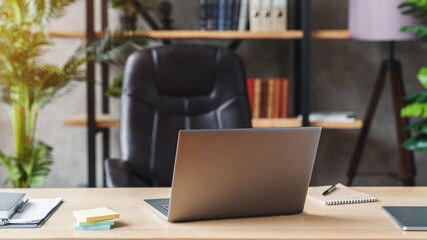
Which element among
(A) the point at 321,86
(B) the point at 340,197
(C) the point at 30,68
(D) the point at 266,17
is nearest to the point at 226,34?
(D) the point at 266,17

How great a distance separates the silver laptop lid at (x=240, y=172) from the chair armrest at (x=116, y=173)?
65 centimetres

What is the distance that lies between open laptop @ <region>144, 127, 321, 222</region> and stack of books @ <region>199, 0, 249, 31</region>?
182 centimetres

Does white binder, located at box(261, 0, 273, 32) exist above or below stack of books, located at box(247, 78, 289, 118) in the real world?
above

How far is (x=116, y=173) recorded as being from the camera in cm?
206

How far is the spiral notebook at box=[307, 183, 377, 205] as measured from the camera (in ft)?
5.22

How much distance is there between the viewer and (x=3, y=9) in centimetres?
283

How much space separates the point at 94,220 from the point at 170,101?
1.05 meters

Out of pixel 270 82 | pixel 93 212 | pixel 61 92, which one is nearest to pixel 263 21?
pixel 270 82

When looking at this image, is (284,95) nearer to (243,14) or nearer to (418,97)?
(243,14)

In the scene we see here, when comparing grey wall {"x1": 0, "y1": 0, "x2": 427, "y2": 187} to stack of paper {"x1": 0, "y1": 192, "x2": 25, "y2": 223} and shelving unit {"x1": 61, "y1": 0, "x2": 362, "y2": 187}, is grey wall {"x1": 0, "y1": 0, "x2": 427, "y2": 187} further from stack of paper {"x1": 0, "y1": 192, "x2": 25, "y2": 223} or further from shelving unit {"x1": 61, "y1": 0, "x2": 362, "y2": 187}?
stack of paper {"x1": 0, "y1": 192, "x2": 25, "y2": 223}

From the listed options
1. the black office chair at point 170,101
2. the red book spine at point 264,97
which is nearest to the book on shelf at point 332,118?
the red book spine at point 264,97

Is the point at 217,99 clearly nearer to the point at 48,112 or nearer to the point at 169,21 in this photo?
the point at 169,21

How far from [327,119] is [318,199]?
162 centimetres

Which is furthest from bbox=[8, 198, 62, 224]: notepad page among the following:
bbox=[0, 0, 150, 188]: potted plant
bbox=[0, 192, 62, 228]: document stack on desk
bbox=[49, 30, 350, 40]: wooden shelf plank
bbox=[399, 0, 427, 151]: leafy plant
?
bbox=[399, 0, 427, 151]: leafy plant
